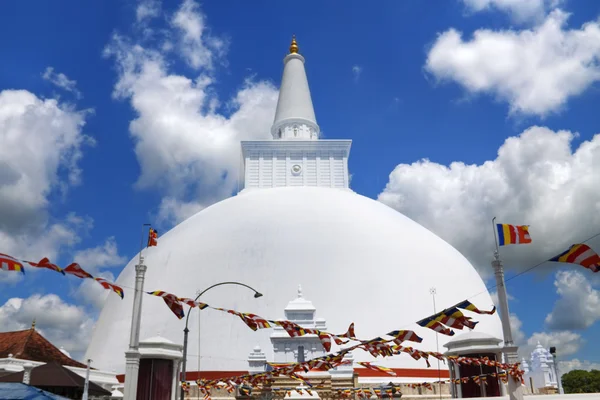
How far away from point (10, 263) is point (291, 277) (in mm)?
21377

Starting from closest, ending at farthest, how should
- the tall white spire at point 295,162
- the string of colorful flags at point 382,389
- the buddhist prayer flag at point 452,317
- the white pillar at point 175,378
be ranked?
1. the buddhist prayer flag at point 452,317
2. the string of colorful flags at point 382,389
3. the white pillar at point 175,378
4. the tall white spire at point 295,162

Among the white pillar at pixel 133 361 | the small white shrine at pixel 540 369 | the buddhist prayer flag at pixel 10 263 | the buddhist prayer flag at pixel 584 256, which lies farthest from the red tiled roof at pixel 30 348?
the small white shrine at pixel 540 369

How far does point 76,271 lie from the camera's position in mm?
10031

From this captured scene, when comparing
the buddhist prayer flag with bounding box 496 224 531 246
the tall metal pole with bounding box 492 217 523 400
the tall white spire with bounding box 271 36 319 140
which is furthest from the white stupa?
the buddhist prayer flag with bounding box 496 224 531 246

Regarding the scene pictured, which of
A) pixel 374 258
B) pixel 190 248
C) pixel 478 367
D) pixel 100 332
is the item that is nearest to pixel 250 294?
pixel 190 248

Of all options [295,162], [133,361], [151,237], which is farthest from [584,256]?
[295,162]

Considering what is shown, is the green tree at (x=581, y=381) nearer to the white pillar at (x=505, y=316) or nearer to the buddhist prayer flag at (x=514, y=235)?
the white pillar at (x=505, y=316)

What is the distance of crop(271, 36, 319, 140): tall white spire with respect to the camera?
142ft

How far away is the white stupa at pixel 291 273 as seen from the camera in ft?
95.3

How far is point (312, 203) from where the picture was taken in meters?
35.2

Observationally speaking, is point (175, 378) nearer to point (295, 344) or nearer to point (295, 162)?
point (295, 344)

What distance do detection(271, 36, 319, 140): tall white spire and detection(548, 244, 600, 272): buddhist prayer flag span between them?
32981 mm

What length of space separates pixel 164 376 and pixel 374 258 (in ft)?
49.8

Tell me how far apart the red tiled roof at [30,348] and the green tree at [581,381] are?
52012 mm
